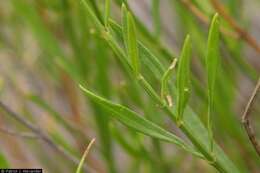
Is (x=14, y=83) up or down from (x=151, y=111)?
up

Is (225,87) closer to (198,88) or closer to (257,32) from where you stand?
(198,88)

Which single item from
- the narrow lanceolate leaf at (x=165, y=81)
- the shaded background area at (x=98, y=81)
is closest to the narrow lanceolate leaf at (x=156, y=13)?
the shaded background area at (x=98, y=81)

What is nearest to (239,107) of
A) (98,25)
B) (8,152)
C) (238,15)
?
(238,15)

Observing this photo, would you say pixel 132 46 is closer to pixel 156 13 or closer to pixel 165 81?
pixel 165 81

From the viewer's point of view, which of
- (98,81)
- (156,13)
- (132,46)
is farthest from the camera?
(98,81)

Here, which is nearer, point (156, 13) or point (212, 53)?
point (212, 53)

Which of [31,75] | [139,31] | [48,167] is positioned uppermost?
[31,75]

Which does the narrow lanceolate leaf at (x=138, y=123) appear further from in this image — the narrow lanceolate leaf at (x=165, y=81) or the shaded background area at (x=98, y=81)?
the shaded background area at (x=98, y=81)

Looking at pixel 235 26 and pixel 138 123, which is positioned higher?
pixel 235 26

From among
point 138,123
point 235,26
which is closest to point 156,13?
point 235,26
